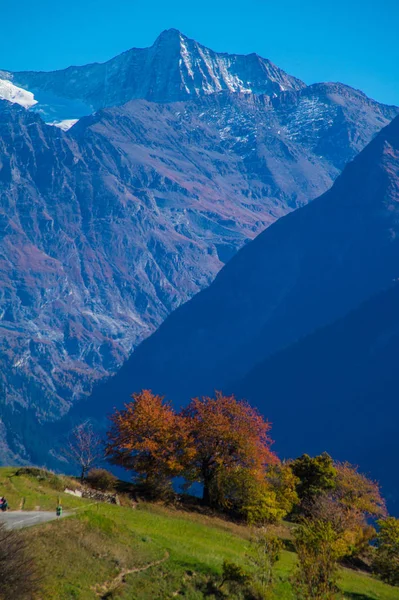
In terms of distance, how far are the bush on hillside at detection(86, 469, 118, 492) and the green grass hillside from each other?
589cm

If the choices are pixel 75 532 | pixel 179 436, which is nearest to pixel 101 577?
pixel 75 532

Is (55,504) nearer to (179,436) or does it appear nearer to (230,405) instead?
(179,436)

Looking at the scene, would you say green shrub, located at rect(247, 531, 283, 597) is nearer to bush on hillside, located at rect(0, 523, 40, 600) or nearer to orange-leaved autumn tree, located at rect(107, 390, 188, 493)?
bush on hillside, located at rect(0, 523, 40, 600)

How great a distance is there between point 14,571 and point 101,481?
31985 mm

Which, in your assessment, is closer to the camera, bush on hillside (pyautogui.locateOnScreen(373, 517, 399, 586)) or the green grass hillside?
the green grass hillside

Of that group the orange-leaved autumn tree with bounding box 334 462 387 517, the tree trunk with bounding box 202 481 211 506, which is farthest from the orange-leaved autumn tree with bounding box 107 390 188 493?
the orange-leaved autumn tree with bounding box 334 462 387 517

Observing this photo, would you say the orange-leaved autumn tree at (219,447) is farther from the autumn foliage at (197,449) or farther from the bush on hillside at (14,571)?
the bush on hillside at (14,571)

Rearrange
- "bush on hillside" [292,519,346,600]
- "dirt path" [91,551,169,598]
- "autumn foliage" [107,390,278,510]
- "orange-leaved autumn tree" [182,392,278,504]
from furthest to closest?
"orange-leaved autumn tree" [182,392,278,504] < "autumn foliage" [107,390,278,510] < "bush on hillside" [292,519,346,600] < "dirt path" [91,551,169,598]

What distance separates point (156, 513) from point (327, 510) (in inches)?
632

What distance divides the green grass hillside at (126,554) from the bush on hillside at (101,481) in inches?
232

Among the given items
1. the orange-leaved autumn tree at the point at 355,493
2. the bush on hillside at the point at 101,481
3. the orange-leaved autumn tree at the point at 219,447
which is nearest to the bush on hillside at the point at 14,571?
the bush on hillside at the point at 101,481

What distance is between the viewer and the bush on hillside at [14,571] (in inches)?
1098

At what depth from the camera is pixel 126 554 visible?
1499 inches

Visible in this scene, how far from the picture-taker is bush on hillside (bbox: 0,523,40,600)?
27.9 m
